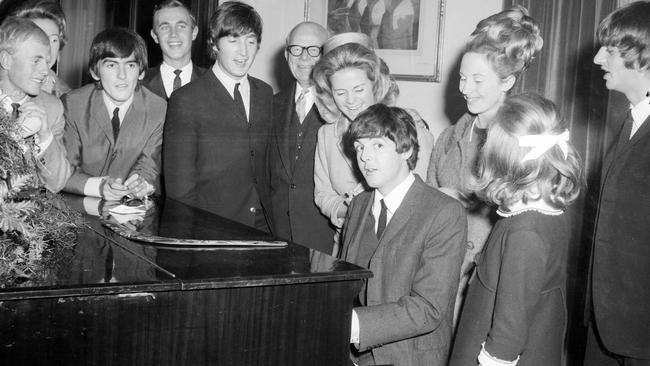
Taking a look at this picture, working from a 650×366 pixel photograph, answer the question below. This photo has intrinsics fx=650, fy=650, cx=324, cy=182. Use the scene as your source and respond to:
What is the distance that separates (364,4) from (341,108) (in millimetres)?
2379

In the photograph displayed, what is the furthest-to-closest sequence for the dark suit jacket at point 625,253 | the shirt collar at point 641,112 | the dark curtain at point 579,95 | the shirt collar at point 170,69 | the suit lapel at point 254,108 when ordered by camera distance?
1. the shirt collar at point 170,69
2. the suit lapel at point 254,108
3. the dark curtain at point 579,95
4. the shirt collar at point 641,112
5. the dark suit jacket at point 625,253

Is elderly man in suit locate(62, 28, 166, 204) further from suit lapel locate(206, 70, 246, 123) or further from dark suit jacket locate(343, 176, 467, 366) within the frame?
dark suit jacket locate(343, 176, 467, 366)

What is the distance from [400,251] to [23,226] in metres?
1.30

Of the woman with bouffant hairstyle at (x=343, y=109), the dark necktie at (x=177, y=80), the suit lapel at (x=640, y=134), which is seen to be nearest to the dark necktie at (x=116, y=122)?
the dark necktie at (x=177, y=80)

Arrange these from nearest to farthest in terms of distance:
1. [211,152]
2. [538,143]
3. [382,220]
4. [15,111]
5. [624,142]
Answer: [538,143] < [624,142] < [382,220] < [15,111] < [211,152]

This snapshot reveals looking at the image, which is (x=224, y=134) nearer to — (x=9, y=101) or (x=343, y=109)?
(x=343, y=109)

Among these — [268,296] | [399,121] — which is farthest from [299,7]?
[268,296]

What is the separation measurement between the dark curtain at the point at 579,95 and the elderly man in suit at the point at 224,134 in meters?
1.71

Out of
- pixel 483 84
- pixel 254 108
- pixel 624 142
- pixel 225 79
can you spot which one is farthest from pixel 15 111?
pixel 624 142

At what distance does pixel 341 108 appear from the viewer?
3441 mm

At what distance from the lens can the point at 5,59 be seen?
3389 millimetres

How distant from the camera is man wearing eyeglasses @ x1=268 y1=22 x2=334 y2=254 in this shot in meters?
3.76

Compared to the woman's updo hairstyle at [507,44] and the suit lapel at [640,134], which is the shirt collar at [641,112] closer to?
the suit lapel at [640,134]

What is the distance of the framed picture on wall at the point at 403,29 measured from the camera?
199 inches
